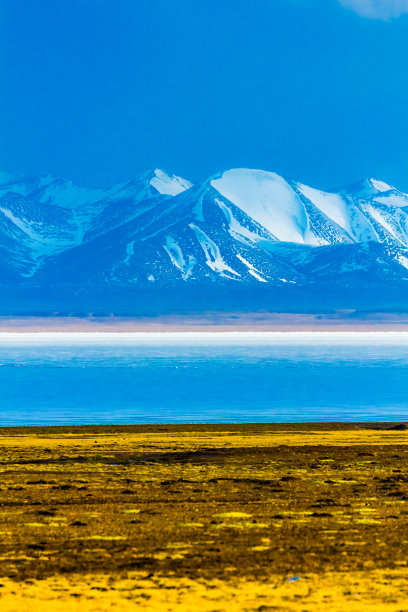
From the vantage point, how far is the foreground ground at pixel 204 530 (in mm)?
14992

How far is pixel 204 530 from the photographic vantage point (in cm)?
1997

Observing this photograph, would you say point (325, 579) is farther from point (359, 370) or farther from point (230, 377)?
point (359, 370)

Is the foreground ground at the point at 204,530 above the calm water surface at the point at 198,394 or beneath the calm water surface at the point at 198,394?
beneath

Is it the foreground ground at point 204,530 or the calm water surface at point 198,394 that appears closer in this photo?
the foreground ground at point 204,530

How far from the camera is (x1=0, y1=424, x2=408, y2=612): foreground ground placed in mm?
14992

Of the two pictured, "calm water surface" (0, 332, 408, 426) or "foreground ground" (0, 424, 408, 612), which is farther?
"calm water surface" (0, 332, 408, 426)

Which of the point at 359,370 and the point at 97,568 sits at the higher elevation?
the point at 359,370

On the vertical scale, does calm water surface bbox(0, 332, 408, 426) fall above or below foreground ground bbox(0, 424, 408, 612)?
above

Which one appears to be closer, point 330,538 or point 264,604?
point 264,604

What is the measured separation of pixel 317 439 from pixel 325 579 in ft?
99.8

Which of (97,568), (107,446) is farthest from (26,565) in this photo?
(107,446)

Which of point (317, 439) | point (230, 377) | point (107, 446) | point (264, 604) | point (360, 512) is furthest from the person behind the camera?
point (230, 377)

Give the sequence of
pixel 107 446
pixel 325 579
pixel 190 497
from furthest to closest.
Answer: pixel 107 446 < pixel 190 497 < pixel 325 579

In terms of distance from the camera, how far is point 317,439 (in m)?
46.0
